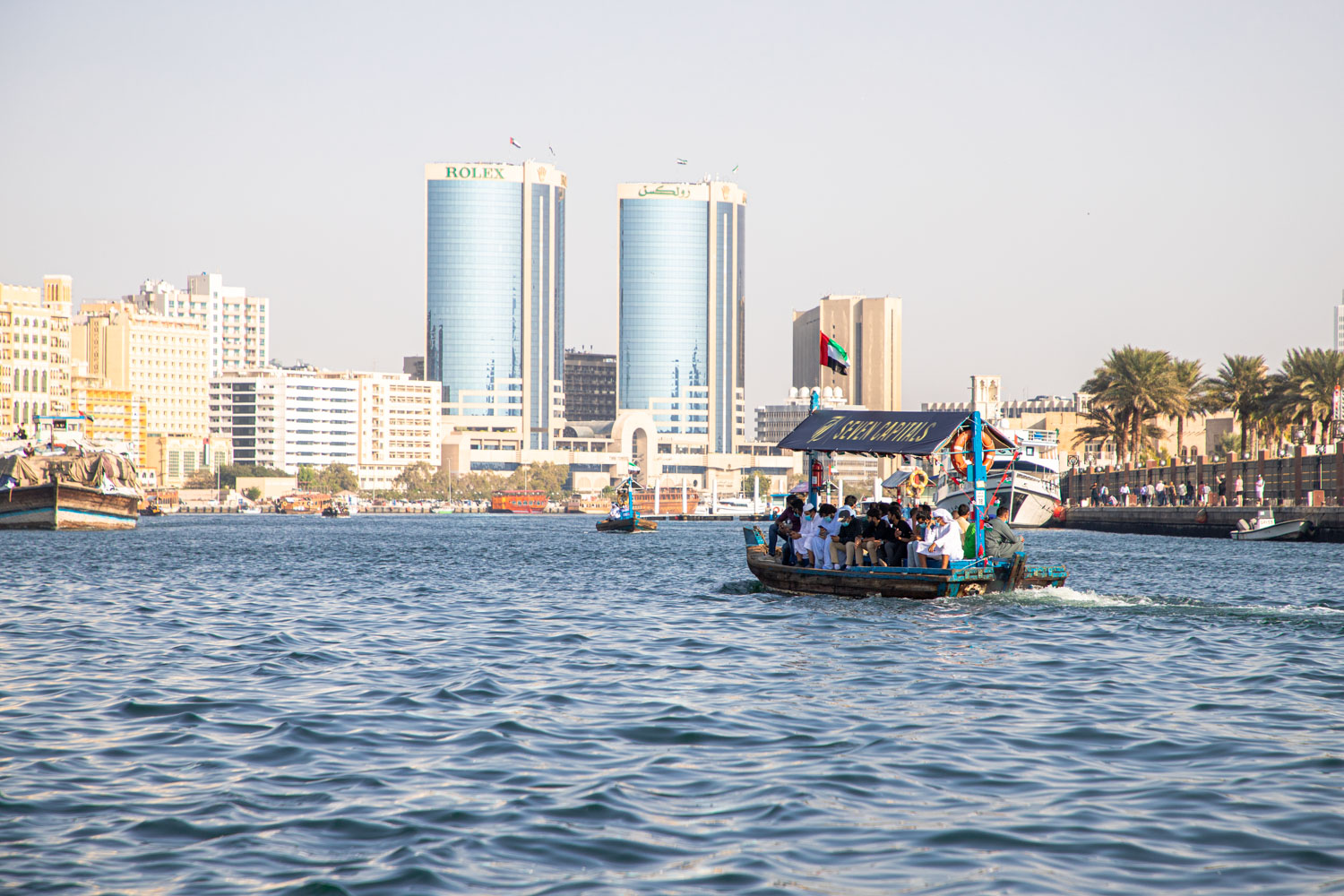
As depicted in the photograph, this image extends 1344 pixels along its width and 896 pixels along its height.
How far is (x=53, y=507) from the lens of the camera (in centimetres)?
8594

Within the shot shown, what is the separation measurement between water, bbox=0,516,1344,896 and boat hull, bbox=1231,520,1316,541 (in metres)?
42.9

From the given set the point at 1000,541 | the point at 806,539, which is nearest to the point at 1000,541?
the point at 1000,541

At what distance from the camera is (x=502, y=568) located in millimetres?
49656

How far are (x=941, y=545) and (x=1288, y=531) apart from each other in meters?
46.5

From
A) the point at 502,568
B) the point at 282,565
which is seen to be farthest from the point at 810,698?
the point at 282,565

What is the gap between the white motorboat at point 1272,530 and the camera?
6569 cm

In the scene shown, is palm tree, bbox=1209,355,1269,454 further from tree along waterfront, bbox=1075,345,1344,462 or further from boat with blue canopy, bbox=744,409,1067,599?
boat with blue canopy, bbox=744,409,1067,599

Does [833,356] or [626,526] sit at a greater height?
[833,356]

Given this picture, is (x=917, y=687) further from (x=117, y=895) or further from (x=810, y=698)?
(x=117, y=895)

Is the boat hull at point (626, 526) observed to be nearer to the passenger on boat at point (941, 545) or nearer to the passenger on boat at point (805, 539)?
the passenger on boat at point (805, 539)

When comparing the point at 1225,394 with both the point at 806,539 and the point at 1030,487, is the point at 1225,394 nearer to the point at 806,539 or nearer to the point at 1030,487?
the point at 1030,487

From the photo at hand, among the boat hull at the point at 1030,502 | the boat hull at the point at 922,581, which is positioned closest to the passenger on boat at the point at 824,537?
the boat hull at the point at 922,581

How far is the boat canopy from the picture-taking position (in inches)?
1102

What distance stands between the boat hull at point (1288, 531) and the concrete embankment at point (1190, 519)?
0.37 metres
